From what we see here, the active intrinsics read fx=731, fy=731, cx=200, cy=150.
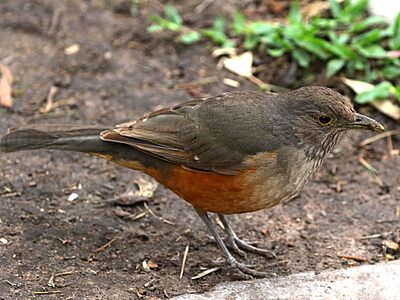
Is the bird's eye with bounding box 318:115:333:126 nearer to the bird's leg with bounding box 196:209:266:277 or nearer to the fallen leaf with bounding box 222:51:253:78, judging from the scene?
the bird's leg with bounding box 196:209:266:277

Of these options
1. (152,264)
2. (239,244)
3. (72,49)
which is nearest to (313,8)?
(72,49)

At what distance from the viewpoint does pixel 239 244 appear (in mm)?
5621

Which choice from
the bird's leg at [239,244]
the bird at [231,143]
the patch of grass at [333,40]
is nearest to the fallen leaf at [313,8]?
the patch of grass at [333,40]

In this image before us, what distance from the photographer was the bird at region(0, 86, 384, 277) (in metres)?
5.08

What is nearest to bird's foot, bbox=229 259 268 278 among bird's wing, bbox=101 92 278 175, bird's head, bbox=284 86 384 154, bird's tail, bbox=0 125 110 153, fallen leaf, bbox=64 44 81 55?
bird's wing, bbox=101 92 278 175

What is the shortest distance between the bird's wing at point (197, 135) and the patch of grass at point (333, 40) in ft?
6.53

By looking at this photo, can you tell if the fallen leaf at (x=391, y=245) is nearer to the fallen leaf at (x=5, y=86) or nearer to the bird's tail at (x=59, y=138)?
the bird's tail at (x=59, y=138)

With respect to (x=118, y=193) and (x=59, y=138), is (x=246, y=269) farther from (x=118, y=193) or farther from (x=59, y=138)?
(x=59, y=138)

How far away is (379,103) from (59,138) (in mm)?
3110

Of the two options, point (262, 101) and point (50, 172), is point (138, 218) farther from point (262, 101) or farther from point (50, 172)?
point (262, 101)

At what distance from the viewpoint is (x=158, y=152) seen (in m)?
5.31

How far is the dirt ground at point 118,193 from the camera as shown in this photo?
5.12m

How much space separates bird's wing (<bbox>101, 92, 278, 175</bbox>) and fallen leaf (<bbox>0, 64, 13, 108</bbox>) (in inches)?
78.5

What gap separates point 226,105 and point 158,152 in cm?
60
